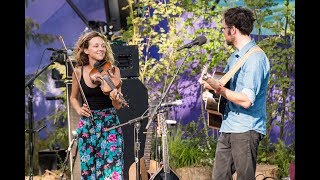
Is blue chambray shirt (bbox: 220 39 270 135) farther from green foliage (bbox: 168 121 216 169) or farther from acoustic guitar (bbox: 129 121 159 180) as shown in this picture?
green foliage (bbox: 168 121 216 169)

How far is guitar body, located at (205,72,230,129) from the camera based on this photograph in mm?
4707

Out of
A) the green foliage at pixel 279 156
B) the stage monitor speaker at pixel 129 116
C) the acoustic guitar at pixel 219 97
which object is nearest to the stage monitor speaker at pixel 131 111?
the stage monitor speaker at pixel 129 116

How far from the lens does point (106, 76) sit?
17.0ft

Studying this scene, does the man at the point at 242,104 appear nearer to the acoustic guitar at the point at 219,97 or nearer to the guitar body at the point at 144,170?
the acoustic guitar at the point at 219,97

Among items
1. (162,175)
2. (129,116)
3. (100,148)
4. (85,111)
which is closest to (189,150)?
(129,116)

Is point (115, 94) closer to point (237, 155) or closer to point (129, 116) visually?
point (237, 155)

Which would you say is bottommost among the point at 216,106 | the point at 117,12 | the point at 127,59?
the point at 216,106

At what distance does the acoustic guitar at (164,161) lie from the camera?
509 cm

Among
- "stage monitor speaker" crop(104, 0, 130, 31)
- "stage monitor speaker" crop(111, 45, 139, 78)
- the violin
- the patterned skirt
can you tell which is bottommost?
the patterned skirt

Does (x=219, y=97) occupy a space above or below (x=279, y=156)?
above

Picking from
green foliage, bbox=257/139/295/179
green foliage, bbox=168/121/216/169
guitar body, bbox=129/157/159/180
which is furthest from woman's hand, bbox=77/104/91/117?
green foliage, bbox=257/139/295/179

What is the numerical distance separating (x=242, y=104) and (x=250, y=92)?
10 cm

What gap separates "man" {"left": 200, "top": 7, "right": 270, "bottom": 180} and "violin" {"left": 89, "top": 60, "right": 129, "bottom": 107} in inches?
37.4
